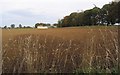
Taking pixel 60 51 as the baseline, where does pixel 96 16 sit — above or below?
above

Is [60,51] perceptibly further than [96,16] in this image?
No

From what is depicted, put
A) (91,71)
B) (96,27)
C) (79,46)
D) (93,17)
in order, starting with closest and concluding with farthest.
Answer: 1. (91,71)
2. (79,46)
3. (96,27)
4. (93,17)

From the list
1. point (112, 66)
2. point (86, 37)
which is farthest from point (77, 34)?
point (112, 66)

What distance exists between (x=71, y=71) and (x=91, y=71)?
311mm

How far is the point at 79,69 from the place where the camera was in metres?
4.31

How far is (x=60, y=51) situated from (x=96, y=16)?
1.24 m

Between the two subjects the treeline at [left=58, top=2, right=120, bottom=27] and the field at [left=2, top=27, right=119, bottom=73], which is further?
the treeline at [left=58, top=2, right=120, bottom=27]

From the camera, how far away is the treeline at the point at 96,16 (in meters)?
5.09

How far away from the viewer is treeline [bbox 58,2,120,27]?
5.09 m

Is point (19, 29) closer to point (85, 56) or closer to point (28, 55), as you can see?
point (28, 55)

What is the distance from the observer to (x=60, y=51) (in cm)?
455

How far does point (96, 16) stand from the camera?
17.7 ft

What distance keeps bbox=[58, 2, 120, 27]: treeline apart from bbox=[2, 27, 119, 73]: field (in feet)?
0.82

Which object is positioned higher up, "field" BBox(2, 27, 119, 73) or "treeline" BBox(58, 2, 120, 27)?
"treeline" BBox(58, 2, 120, 27)
